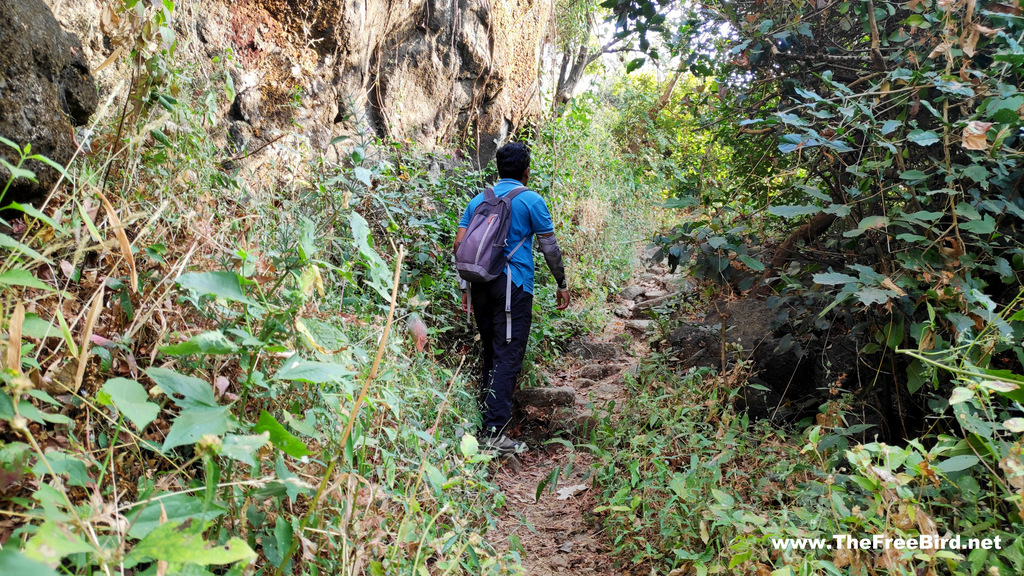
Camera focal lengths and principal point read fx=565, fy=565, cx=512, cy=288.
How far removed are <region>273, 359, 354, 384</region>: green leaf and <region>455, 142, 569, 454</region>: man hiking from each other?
257 cm

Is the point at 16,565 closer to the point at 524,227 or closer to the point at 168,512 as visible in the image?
the point at 168,512

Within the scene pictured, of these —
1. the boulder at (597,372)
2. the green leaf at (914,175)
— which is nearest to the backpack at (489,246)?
the boulder at (597,372)

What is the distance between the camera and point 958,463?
192 centimetres

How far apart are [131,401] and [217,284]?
30 centimetres

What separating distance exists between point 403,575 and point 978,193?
9.46 feet

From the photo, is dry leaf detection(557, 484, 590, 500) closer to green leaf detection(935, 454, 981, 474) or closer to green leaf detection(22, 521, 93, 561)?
green leaf detection(935, 454, 981, 474)

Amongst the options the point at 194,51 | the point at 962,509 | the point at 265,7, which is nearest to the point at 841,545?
the point at 962,509

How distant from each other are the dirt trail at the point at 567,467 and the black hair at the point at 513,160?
1.70 m

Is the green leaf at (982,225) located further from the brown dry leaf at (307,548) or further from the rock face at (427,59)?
the rock face at (427,59)

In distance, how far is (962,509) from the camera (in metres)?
2.16

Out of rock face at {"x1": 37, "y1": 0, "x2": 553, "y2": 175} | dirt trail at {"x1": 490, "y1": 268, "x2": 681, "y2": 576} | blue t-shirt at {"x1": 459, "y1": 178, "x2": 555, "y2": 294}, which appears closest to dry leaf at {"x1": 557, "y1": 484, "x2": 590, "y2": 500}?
dirt trail at {"x1": 490, "y1": 268, "x2": 681, "y2": 576}

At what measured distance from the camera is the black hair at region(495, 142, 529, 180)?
416 centimetres

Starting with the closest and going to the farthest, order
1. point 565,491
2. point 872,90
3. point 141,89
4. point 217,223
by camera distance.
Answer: point 141,89 → point 217,223 → point 872,90 → point 565,491

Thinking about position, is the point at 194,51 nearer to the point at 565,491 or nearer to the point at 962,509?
the point at 565,491
